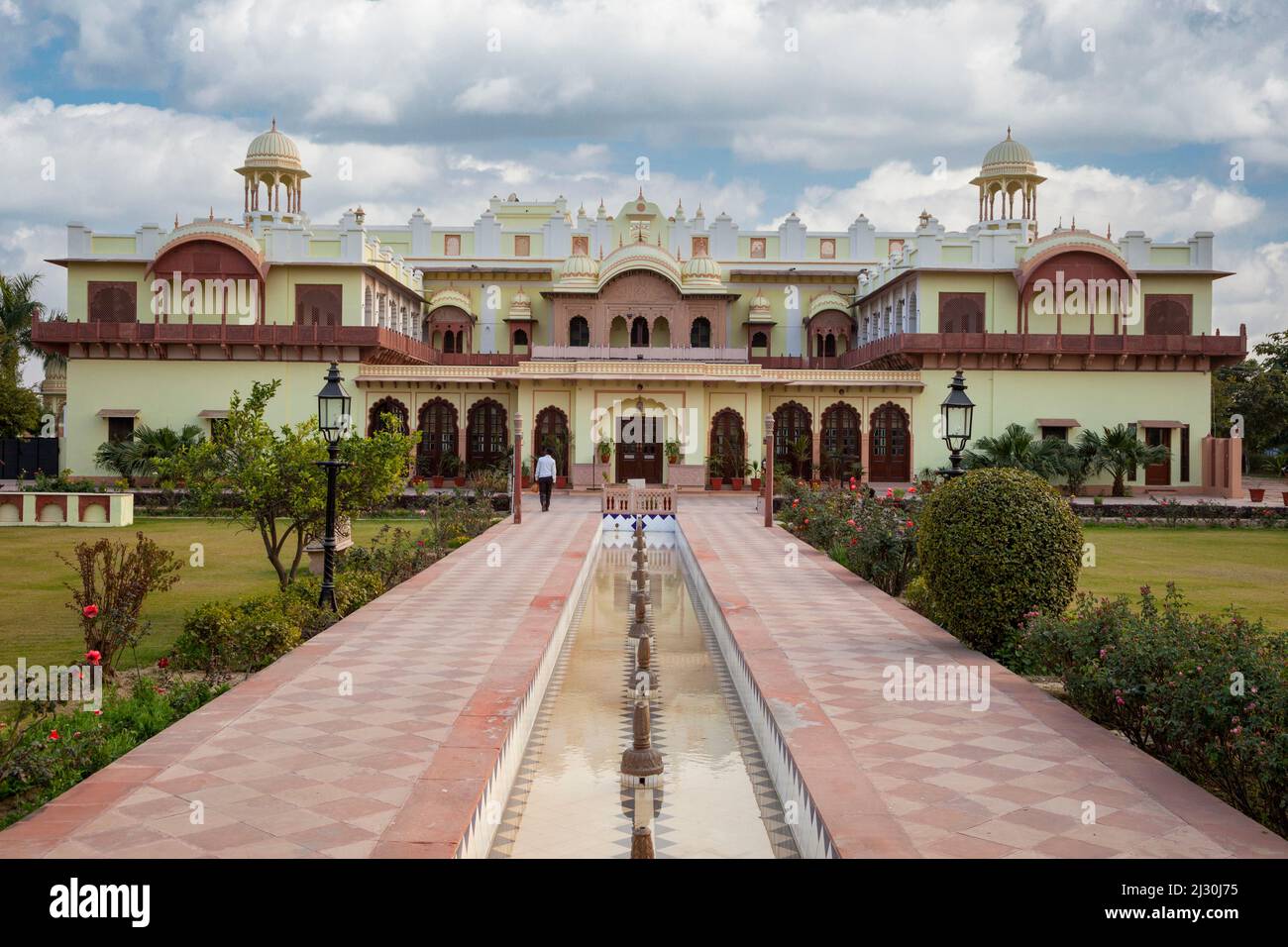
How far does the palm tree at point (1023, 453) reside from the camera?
26406 millimetres

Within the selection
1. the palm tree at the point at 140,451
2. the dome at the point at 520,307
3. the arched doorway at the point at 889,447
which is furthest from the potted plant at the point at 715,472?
the palm tree at the point at 140,451

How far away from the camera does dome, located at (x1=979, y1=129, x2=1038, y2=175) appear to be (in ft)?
117

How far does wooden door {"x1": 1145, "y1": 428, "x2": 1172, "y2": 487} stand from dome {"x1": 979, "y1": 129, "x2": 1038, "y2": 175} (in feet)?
33.8

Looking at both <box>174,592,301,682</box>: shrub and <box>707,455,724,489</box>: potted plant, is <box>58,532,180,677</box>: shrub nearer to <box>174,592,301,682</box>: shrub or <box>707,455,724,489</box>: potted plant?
<box>174,592,301,682</box>: shrub

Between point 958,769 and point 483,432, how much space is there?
82.8ft

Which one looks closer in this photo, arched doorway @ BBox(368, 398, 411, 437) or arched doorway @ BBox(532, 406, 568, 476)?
arched doorway @ BBox(532, 406, 568, 476)

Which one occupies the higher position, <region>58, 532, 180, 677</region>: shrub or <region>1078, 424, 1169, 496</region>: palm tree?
<region>1078, 424, 1169, 496</region>: palm tree

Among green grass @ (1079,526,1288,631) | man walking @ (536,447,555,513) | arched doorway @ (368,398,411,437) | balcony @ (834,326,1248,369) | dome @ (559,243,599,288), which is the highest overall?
dome @ (559,243,599,288)

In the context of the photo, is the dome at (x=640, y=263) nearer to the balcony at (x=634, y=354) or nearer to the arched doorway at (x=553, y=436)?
the balcony at (x=634, y=354)

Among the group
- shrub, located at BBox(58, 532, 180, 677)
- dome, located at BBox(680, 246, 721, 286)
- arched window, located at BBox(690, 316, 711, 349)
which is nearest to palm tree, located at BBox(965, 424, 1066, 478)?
arched window, located at BBox(690, 316, 711, 349)

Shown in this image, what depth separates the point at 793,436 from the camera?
29875 mm

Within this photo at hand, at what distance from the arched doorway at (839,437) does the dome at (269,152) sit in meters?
18.5

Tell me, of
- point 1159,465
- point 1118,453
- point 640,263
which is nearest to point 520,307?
point 640,263

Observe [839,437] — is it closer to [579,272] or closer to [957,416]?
[579,272]
